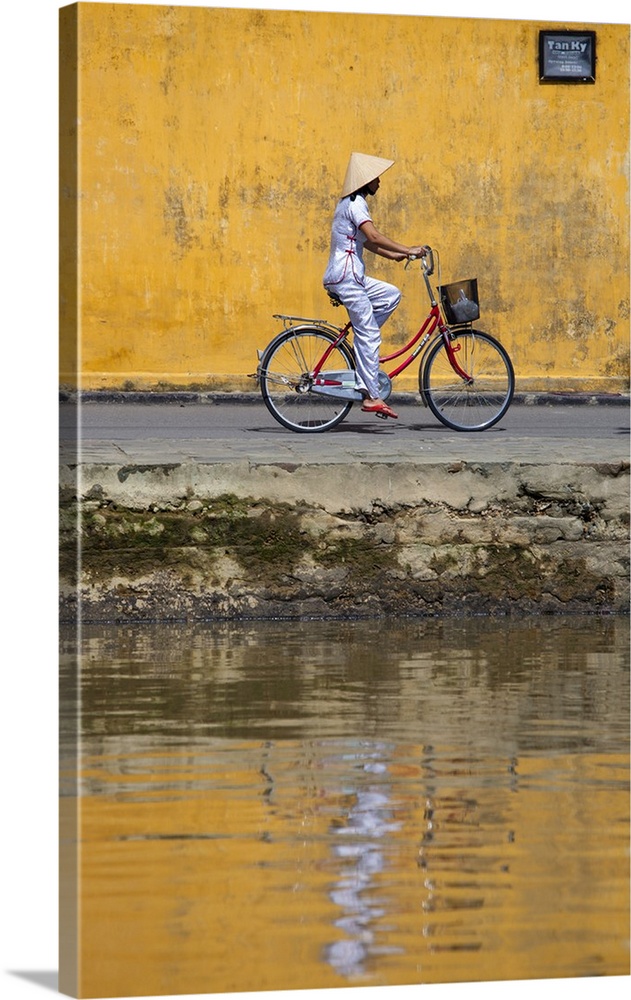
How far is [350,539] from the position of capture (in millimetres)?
7023

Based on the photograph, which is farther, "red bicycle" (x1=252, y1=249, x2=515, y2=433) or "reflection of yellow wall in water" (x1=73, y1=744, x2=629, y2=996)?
"red bicycle" (x1=252, y1=249, x2=515, y2=433)

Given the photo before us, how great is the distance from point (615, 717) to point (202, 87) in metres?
3.25

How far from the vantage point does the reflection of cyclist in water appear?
7121 mm

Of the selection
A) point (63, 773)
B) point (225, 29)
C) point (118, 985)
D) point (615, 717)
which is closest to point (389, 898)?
point (118, 985)

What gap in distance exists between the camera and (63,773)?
4883 mm

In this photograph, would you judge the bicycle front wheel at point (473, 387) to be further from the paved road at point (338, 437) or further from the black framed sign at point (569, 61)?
the black framed sign at point (569, 61)

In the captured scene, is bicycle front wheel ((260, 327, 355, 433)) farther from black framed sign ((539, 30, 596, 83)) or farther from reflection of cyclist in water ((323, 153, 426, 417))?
black framed sign ((539, 30, 596, 83))

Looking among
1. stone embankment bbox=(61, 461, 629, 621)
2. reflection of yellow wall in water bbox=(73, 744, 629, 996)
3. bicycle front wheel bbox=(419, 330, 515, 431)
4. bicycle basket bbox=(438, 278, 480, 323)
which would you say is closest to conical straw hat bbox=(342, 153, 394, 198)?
bicycle basket bbox=(438, 278, 480, 323)

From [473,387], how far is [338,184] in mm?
918

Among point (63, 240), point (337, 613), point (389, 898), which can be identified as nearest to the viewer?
point (389, 898)

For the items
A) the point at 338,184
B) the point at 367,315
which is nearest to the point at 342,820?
the point at 367,315

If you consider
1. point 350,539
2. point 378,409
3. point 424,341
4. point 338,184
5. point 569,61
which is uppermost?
point 569,61

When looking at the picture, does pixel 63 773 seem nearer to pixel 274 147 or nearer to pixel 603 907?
pixel 603 907

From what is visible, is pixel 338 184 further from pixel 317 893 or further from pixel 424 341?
pixel 317 893
